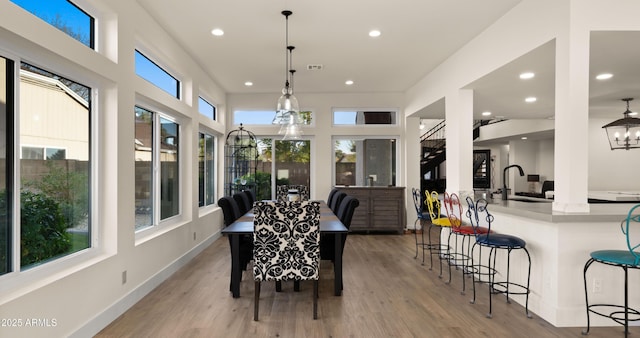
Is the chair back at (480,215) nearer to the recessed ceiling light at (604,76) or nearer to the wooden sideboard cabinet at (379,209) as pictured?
the recessed ceiling light at (604,76)

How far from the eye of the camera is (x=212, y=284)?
3.91 meters

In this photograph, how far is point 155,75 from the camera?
13.7 feet

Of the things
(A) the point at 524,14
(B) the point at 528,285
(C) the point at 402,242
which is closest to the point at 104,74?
(A) the point at 524,14

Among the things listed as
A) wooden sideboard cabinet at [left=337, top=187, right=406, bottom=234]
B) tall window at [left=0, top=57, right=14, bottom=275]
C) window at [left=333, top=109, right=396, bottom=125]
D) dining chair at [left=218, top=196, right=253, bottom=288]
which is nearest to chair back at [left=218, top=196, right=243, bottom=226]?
dining chair at [left=218, top=196, right=253, bottom=288]

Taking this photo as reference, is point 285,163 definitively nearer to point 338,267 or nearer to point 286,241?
point 338,267

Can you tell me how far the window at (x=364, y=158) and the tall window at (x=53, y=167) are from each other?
525cm

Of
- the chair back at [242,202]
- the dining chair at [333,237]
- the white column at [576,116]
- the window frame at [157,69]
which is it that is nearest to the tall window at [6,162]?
the window frame at [157,69]

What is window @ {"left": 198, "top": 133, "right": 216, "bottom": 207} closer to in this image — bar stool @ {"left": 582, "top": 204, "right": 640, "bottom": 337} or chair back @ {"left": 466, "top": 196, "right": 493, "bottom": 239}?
chair back @ {"left": 466, "top": 196, "right": 493, "bottom": 239}

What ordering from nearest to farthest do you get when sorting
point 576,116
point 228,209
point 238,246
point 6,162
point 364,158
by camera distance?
1. point 6,162
2. point 576,116
3. point 238,246
4. point 228,209
5. point 364,158

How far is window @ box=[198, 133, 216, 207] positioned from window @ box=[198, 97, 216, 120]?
1.32ft

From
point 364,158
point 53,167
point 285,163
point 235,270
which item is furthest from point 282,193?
point 53,167

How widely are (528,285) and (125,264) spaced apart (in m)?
3.72

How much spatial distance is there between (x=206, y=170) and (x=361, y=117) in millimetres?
3429

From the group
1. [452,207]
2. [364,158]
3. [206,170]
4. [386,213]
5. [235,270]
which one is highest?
[364,158]
